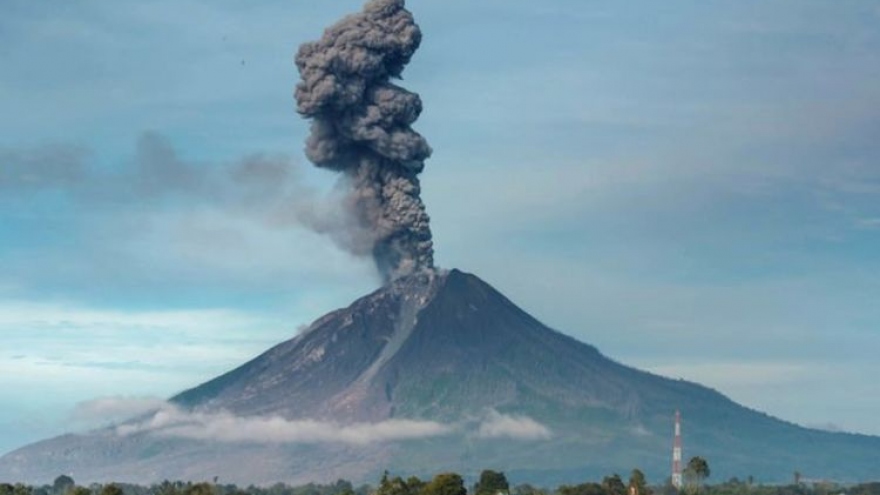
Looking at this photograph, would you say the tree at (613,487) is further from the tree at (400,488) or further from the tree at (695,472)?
the tree at (400,488)

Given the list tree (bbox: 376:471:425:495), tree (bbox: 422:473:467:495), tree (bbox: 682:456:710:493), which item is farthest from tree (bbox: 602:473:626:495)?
tree (bbox: 422:473:467:495)

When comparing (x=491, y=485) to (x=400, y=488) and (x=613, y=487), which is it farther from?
(x=400, y=488)

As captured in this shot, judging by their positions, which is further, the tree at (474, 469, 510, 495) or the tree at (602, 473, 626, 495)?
the tree at (602, 473, 626, 495)

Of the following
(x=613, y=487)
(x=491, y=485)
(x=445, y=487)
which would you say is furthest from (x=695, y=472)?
(x=445, y=487)

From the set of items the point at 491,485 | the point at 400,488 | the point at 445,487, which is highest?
the point at 491,485

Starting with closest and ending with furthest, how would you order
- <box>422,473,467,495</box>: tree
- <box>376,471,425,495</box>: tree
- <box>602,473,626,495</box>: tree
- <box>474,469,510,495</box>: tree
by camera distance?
<box>422,473,467,495</box>: tree
<box>376,471,425,495</box>: tree
<box>474,469,510,495</box>: tree
<box>602,473,626,495</box>: tree

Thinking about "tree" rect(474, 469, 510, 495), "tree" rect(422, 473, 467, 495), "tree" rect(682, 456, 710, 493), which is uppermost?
"tree" rect(682, 456, 710, 493)

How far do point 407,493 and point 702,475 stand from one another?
1836 inches

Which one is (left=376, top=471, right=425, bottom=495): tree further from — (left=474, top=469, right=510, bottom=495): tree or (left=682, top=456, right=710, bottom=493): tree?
(left=682, top=456, right=710, bottom=493): tree

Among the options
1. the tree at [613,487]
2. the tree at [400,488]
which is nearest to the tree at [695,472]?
the tree at [613,487]

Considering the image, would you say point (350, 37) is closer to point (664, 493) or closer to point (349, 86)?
point (349, 86)

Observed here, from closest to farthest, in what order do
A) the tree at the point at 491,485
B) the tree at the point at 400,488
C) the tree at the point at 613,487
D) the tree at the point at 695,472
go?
the tree at the point at 400,488
the tree at the point at 491,485
the tree at the point at 613,487
the tree at the point at 695,472

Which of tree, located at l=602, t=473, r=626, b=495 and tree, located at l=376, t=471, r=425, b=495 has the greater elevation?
tree, located at l=602, t=473, r=626, b=495

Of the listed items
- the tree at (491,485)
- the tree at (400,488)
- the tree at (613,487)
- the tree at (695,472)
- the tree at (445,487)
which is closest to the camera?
the tree at (445,487)
